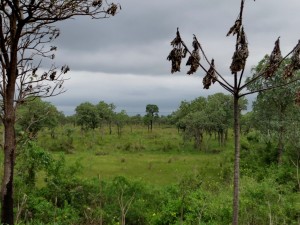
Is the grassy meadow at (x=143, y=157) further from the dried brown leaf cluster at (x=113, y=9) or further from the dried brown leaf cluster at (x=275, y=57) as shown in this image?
the dried brown leaf cluster at (x=275, y=57)

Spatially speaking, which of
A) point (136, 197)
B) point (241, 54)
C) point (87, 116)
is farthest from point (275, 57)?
point (87, 116)

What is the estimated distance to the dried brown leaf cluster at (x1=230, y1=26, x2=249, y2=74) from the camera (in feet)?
13.6

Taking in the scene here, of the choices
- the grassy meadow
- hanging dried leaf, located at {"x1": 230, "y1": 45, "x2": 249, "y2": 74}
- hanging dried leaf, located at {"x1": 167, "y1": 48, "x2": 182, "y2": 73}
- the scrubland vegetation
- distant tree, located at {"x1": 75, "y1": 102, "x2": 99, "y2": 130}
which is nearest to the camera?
hanging dried leaf, located at {"x1": 230, "y1": 45, "x2": 249, "y2": 74}

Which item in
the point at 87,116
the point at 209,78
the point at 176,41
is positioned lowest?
the point at 209,78

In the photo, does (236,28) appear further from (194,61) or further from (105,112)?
(105,112)

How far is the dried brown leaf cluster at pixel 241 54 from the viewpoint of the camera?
13.6ft

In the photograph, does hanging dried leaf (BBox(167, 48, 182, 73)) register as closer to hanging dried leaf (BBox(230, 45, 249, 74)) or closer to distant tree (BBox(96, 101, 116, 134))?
hanging dried leaf (BBox(230, 45, 249, 74))

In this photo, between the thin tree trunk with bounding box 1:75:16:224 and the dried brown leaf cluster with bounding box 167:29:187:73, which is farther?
the thin tree trunk with bounding box 1:75:16:224

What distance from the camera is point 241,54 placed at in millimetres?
4141

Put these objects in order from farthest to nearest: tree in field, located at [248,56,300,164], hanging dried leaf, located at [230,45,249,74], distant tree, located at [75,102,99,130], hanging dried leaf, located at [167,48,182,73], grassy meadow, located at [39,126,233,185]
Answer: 1. distant tree, located at [75,102,99,130]
2. grassy meadow, located at [39,126,233,185]
3. tree in field, located at [248,56,300,164]
4. hanging dried leaf, located at [167,48,182,73]
5. hanging dried leaf, located at [230,45,249,74]

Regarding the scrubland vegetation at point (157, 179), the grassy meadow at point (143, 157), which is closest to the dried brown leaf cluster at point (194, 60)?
the scrubland vegetation at point (157, 179)

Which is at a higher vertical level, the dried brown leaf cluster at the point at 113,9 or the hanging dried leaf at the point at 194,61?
the dried brown leaf cluster at the point at 113,9

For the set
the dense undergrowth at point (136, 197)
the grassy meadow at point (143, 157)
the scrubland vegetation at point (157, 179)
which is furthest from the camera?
the grassy meadow at point (143, 157)

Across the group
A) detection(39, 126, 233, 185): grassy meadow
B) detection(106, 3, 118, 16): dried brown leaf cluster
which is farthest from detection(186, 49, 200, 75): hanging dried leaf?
detection(39, 126, 233, 185): grassy meadow
